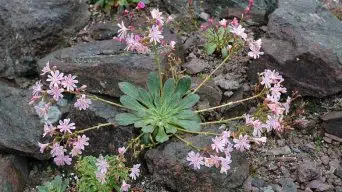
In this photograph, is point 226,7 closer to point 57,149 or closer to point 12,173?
point 57,149

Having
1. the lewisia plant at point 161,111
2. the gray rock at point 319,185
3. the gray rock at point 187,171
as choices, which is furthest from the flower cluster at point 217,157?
the gray rock at point 319,185

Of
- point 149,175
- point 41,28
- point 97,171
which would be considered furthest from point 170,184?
point 41,28

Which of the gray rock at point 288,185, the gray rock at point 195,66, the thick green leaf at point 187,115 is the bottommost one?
the gray rock at point 288,185

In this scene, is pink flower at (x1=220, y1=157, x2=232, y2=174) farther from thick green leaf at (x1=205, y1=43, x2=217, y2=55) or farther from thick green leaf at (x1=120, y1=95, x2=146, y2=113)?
thick green leaf at (x1=205, y1=43, x2=217, y2=55)

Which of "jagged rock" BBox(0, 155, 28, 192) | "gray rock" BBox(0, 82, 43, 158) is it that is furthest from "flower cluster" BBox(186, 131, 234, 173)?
"jagged rock" BBox(0, 155, 28, 192)

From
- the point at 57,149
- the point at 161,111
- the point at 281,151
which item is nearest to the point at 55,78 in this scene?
the point at 57,149

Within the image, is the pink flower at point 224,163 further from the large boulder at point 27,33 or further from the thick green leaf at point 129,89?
the large boulder at point 27,33

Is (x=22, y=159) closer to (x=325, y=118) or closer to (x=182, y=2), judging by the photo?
(x=182, y=2)
